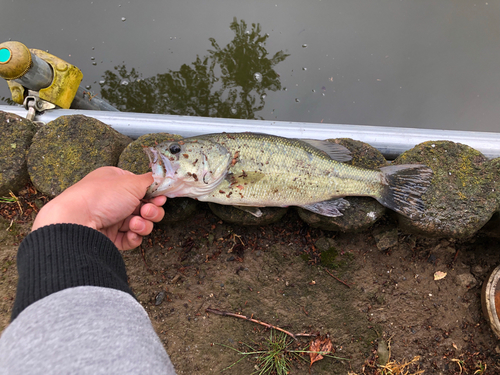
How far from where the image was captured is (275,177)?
2.72 m

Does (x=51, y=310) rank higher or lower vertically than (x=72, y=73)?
lower

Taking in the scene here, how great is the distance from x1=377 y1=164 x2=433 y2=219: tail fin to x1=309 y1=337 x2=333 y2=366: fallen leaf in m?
1.69

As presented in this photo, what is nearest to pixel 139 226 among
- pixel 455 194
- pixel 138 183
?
pixel 138 183

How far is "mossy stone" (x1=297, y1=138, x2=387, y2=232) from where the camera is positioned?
295 cm

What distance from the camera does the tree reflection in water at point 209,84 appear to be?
456cm

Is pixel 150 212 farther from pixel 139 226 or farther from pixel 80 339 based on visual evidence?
pixel 80 339

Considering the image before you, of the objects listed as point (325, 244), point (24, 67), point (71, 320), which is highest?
point (24, 67)

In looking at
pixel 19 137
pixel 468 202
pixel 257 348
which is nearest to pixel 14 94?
pixel 19 137

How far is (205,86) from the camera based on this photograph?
4.60 meters

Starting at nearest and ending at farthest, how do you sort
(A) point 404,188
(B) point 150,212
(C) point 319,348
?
(B) point 150,212 < (A) point 404,188 < (C) point 319,348

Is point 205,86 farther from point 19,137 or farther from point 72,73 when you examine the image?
point 19,137

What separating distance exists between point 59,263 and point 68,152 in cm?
177

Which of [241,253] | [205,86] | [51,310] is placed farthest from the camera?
[205,86]

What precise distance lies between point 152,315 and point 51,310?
6.68 ft
